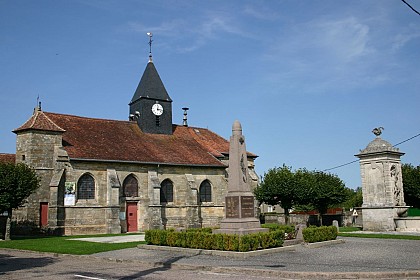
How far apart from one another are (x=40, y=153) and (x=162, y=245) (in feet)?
52.6

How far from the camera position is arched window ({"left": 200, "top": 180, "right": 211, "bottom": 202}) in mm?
36188

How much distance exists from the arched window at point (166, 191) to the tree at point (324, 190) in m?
11.1

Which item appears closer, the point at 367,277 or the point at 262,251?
the point at 367,277

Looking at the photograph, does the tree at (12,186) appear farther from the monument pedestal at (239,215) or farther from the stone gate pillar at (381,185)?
the stone gate pillar at (381,185)

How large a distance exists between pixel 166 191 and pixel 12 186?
501 inches

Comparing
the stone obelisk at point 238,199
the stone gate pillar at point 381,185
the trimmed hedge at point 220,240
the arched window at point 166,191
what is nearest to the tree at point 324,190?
the stone gate pillar at point 381,185

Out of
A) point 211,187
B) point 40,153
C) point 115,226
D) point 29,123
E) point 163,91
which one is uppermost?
point 163,91

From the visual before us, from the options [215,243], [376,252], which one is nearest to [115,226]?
[215,243]

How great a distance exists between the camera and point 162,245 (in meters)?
17.7

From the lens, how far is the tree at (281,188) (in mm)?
32969

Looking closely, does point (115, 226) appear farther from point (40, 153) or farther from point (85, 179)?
point (40, 153)

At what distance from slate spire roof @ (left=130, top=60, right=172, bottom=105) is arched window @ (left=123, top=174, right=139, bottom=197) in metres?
9.11

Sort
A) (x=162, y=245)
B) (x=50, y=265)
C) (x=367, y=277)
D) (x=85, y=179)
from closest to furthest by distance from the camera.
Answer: (x=367, y=277), (x=50, y=265), (x=162, y=245), (x=85, y=179)

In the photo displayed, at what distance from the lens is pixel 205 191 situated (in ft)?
120
